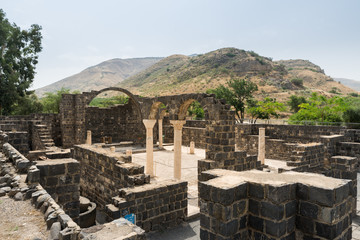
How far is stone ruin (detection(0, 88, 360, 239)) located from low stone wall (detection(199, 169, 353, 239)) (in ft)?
0.04

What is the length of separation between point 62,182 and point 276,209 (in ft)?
14.3

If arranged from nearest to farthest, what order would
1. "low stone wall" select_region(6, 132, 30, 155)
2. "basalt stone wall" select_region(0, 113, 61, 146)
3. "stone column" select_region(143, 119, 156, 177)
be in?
1. "low stone wall" select_region(6, 132, 30, 155)
2. "stone column" select_region(143, 119, 156, 177)
3. "basalt stone wall" select_region(0, 113, 61, 146)

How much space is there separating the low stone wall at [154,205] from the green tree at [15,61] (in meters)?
25.5

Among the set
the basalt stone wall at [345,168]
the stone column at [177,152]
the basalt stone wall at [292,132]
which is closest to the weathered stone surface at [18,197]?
the stone column at [177,152]

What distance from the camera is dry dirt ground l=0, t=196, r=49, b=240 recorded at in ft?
10.5

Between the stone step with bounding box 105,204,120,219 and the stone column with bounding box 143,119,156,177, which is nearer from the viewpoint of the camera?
the stone step with bounding box 105,204,120,219

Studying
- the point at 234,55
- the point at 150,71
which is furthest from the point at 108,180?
the point at 150,71

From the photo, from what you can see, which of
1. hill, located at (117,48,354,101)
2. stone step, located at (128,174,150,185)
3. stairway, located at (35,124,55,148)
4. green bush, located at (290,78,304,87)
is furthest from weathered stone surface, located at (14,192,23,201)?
green bush, located at (290,78,304,87)

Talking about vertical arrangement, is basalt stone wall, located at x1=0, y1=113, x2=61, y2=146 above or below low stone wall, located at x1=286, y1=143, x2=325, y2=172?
above

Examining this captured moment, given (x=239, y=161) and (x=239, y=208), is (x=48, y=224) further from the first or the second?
(x=239, y=161)

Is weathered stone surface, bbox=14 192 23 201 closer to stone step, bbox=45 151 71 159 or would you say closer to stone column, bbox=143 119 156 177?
stone step, bbox=45 151 71 159

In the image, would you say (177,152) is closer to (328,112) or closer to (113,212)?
(113,212)

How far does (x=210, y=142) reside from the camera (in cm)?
862

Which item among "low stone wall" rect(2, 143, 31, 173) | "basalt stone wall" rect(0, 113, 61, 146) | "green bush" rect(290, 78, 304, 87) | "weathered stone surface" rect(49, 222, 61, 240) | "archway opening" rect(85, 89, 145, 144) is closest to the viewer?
"weathered stone surface" rect(49, 222, 61, 240)
